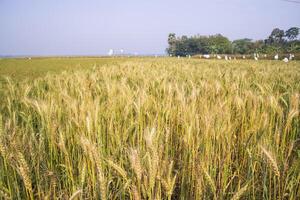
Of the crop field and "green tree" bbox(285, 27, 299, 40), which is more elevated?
"green tree" bbox(285, 27, 299, 40)

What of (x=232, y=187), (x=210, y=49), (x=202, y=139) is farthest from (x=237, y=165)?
(x=210, y=49)

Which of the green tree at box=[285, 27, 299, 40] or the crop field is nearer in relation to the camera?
the crop field

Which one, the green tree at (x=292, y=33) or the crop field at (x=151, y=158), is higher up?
the green tree at (x=292, y=33)

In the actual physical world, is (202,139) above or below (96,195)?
above

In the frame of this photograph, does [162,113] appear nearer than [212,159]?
No

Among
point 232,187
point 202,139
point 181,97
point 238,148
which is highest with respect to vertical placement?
point 181,97

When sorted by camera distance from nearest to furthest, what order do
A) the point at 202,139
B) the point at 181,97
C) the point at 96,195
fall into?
the point at 96,195, the point at 202,139, the point at 181,97

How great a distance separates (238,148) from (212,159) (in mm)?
312

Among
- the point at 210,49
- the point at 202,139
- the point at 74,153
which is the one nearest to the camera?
the point at 202,139

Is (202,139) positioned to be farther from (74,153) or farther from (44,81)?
(44,81)

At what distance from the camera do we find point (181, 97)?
4.94 feet

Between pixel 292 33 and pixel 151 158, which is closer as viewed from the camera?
pixel 151 158

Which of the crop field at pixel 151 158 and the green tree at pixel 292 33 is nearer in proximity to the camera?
the crop field at pixel 151 158

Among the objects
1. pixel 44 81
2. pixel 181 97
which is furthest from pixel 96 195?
pixel 44 81
